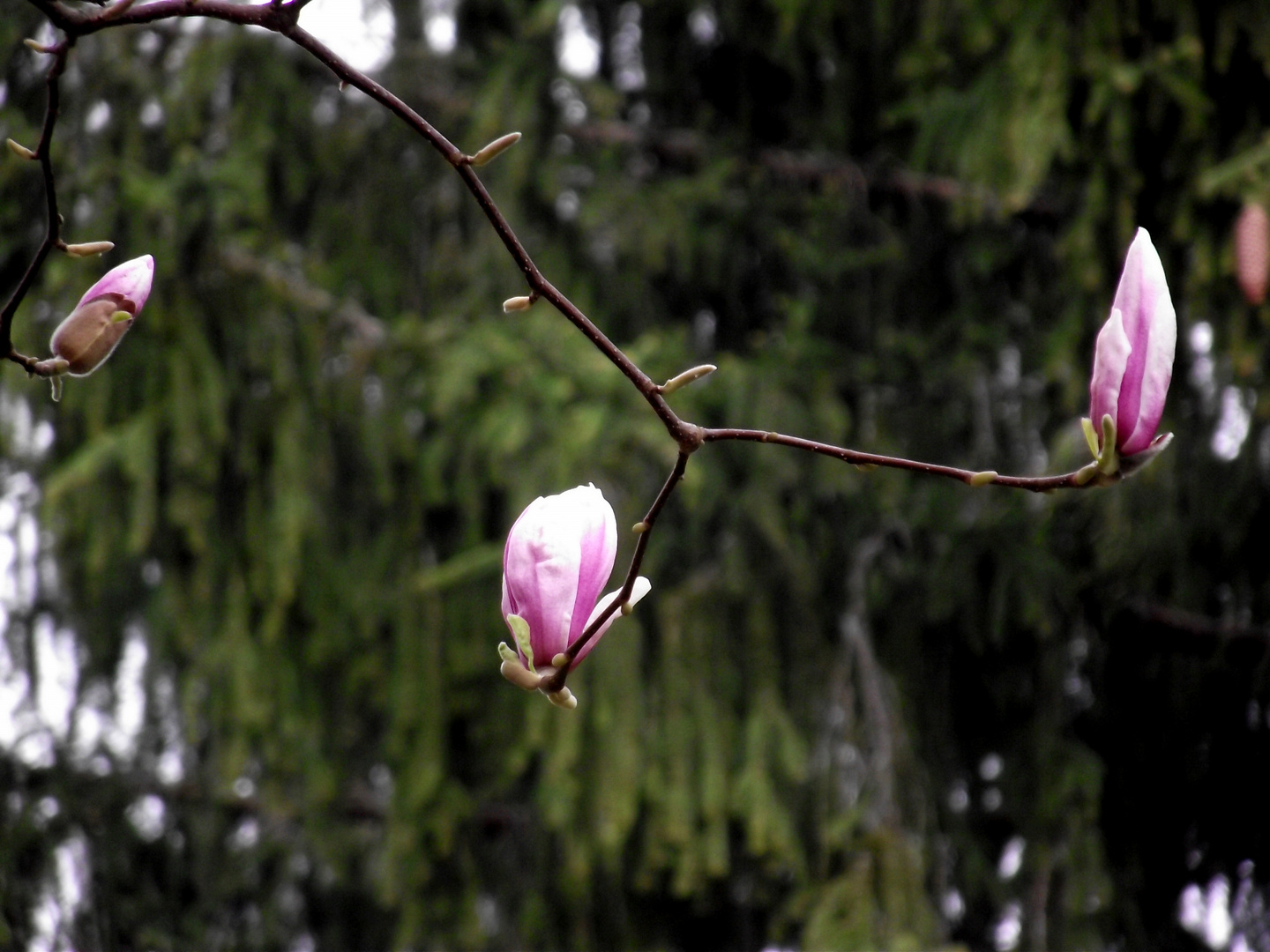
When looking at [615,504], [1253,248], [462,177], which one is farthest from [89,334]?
[1253,248]

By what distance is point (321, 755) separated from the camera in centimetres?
211

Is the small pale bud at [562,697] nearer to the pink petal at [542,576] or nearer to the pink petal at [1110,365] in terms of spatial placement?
the pink petal at [542,576]

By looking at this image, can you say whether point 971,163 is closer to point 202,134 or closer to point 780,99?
point 780,99

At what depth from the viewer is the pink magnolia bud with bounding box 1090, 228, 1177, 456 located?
0.66 meters

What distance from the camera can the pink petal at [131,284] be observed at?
72 centimetres

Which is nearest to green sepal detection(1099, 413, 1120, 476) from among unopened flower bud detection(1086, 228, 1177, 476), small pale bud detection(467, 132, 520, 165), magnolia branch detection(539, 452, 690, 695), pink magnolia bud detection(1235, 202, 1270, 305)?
unopened flower bud detection(1086, 228, 1177, 476)

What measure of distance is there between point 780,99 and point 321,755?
150 cm

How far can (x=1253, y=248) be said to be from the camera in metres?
1.56

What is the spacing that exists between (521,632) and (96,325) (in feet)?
0.89

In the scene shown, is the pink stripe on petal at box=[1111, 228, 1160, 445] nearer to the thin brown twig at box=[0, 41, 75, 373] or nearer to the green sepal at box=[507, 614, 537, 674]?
the green sepal at box=[507, 614, 537, 674]

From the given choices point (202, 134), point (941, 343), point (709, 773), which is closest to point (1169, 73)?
point (941, 343)

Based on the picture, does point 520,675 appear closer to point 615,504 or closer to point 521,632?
point 521,632

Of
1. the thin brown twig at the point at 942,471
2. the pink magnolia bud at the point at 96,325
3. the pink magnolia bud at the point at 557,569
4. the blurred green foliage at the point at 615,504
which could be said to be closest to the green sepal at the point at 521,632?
the pink magnolia bud at the point at 557,569

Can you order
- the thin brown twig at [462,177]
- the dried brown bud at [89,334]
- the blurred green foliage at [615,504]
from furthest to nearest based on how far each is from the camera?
the blurred green foliage at [615,504] < the dried brown bud at [89,334] < the thin brown twig at [462,177]
